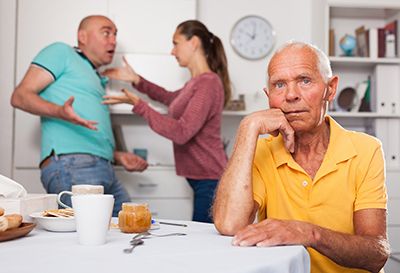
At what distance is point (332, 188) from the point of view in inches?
57.1

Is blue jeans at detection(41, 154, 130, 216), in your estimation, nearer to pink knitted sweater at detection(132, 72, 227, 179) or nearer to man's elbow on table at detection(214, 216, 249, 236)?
pink knitted sweater at detection(132, 72, 227, 179)

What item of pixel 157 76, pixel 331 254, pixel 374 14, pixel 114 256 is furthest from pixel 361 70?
pixel 114 256

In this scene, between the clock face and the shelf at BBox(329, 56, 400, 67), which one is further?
the clock face

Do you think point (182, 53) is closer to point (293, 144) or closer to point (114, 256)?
point (293, 144)

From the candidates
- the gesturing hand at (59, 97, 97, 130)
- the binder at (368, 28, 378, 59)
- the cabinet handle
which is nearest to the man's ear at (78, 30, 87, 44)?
the gesturing hand at (59, 97, 97, 130)

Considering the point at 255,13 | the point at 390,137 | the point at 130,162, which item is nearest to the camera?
the point at 130,162

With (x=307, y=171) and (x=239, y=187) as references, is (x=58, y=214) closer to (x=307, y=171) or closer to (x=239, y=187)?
(x=239, y=187)

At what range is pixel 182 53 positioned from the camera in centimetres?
278

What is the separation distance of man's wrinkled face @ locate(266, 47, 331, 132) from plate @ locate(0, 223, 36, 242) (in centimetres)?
78

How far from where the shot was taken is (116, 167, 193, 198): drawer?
10.8ft

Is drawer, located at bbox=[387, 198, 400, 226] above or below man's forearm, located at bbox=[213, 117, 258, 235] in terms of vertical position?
below

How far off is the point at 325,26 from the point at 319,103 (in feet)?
7.17

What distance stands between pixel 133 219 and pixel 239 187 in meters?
0.32

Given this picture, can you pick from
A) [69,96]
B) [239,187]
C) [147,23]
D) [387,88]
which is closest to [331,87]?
[239,187]
